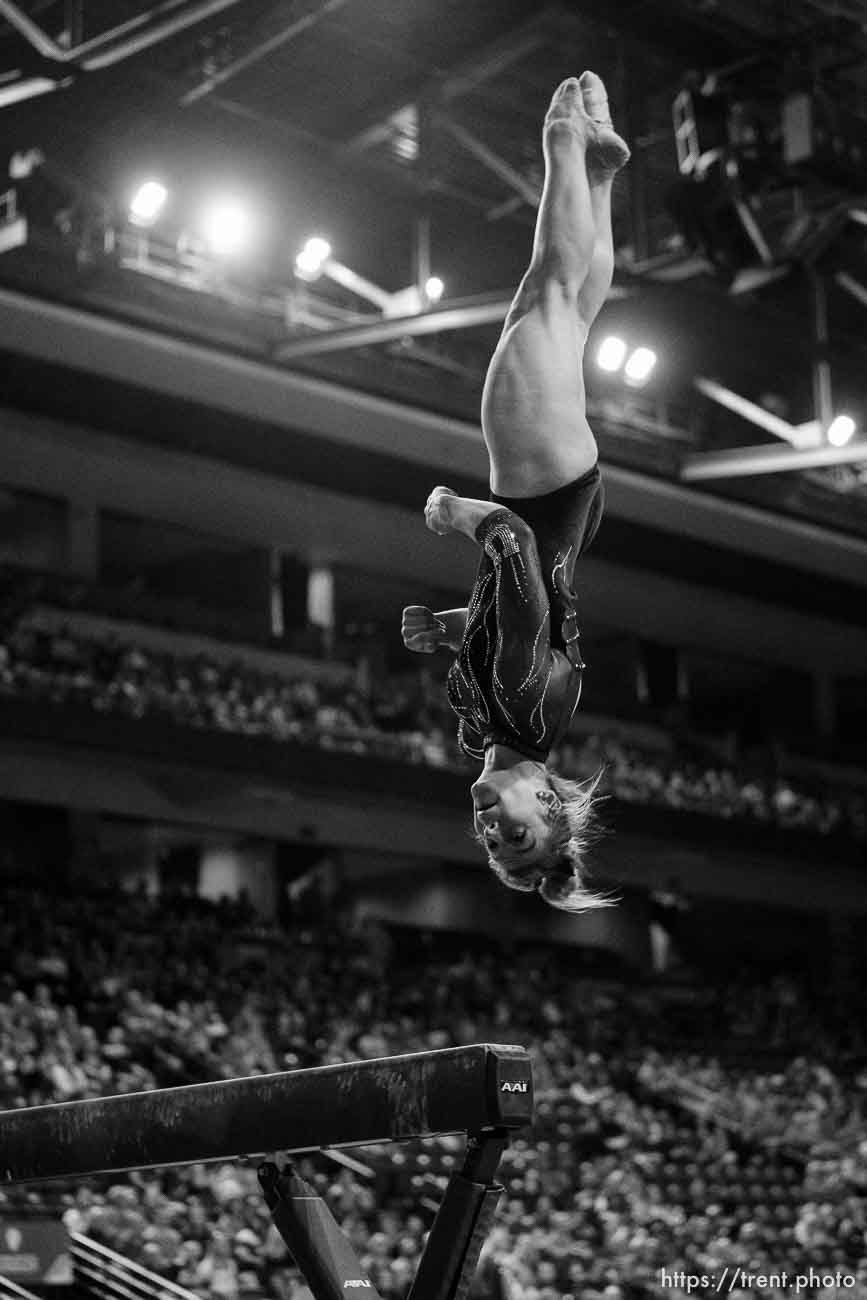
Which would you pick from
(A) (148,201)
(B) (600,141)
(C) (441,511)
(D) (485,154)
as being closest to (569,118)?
(B) (600,141)

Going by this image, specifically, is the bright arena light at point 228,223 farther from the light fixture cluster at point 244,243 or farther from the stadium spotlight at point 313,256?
the stadium spotlight at point 313,256

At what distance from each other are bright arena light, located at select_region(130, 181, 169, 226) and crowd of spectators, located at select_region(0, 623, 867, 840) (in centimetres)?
485

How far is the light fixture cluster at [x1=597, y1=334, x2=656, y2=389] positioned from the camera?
18281 millimetres

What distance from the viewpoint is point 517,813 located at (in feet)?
16.0

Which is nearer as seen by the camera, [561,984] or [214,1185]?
[214,1185]

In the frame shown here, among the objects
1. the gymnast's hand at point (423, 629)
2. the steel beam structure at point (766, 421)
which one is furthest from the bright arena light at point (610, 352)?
the gymnast's hand at point (423, 629)

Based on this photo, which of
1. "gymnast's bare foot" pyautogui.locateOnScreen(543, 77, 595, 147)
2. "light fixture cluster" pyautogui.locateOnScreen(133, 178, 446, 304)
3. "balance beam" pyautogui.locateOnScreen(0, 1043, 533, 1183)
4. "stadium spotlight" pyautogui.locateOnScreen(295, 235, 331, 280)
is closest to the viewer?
"balance beam" pyautogui.locateOnScreen(0, 1043, 533, 1183)

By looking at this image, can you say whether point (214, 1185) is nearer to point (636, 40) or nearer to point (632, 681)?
Result: point (636, 40)

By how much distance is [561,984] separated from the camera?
2167 centimetres

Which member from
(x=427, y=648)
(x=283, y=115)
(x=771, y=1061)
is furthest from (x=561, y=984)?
(x=427, y=648)

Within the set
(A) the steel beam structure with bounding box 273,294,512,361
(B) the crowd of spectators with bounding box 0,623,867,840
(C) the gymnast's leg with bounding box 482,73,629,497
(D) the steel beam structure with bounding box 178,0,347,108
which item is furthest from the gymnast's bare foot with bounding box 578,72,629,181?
(B) the crowd of spectators with bounding box 0,623,867,840

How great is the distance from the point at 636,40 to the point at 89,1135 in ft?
36.4

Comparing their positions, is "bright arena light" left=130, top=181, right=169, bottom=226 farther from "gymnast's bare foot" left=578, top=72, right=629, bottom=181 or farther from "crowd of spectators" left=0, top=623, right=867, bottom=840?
"gymnast's bare foot" left=578, top=72, right=629, bottom=181

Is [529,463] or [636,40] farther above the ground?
[636,40]
